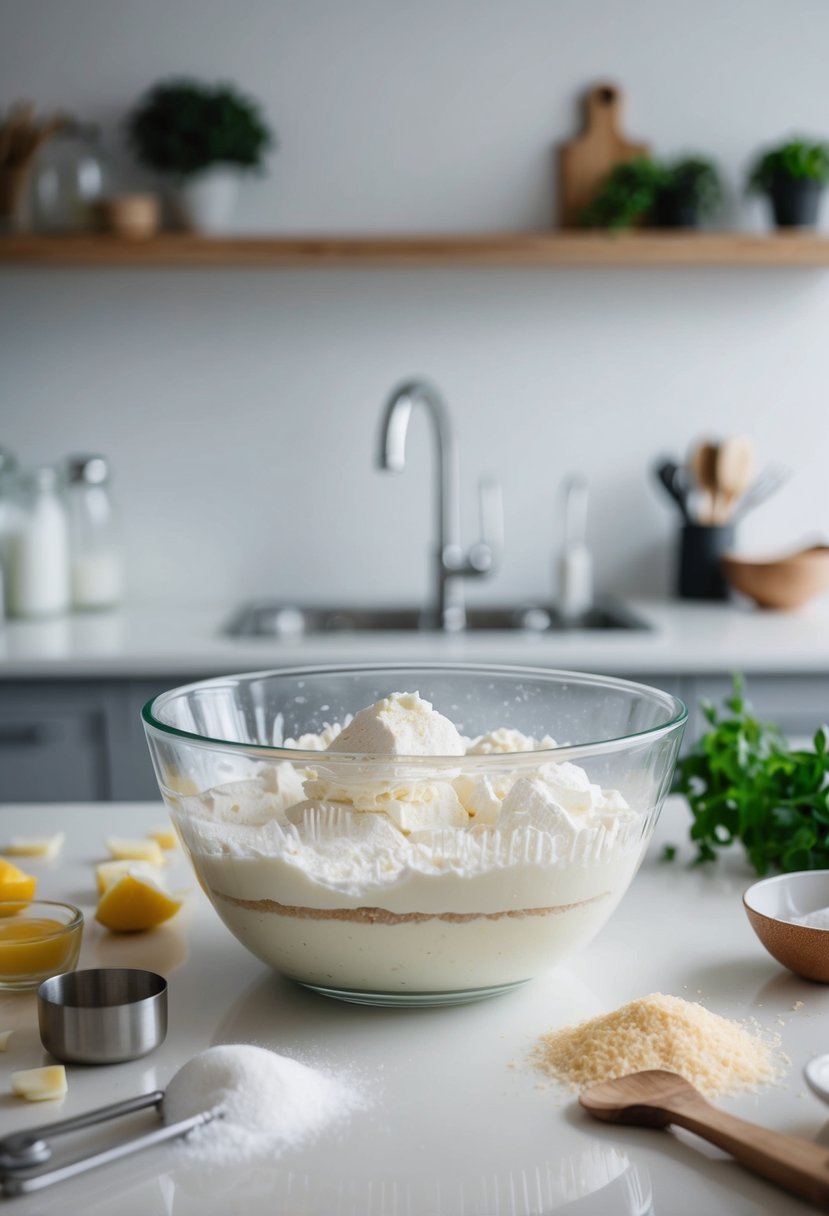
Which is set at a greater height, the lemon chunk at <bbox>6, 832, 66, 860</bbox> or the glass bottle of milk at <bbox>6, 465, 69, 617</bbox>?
the glass bottle of milk at <bbox>6, 465, 69, 617</bbox>

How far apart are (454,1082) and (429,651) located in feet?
5.05

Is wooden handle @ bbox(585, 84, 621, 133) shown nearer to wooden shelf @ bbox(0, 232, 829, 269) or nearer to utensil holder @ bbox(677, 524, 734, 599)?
wooden shelf @ bbox(0, 232, 829, 269)

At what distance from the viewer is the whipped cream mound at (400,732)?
0.93 meters

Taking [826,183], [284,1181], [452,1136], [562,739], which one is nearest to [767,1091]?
[452,1136]

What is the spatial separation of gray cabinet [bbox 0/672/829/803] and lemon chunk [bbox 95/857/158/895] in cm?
111

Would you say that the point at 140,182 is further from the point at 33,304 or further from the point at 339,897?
the point at 339,897

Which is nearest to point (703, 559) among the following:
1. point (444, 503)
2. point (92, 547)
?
point (444, 503)

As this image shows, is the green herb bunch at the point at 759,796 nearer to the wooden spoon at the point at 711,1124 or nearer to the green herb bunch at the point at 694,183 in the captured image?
the wooden spoon at the point at 711,1124

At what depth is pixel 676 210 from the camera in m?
2.73

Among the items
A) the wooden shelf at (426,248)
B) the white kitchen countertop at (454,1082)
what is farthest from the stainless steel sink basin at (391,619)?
the white kitchen countertop at (454,1082)

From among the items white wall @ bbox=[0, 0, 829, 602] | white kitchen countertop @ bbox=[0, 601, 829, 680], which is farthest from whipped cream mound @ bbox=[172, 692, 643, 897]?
white wall @ bbox=[0, 0, 829, 602]

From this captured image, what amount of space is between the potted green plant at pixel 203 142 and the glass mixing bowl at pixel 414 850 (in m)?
2.04

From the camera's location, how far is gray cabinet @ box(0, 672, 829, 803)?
7.66 feet

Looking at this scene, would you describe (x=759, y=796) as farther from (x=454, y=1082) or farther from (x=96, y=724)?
(x=96, y=724)
